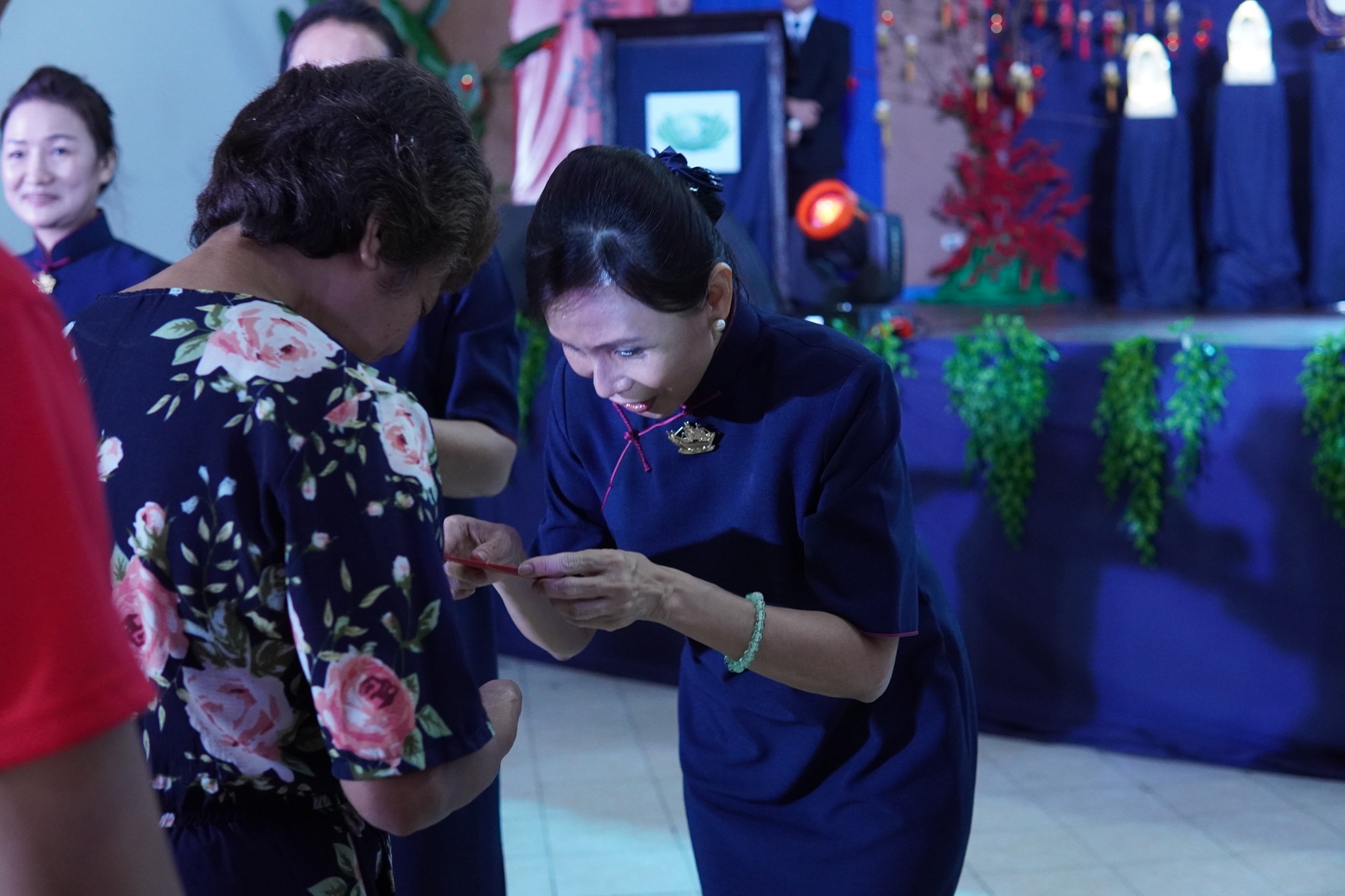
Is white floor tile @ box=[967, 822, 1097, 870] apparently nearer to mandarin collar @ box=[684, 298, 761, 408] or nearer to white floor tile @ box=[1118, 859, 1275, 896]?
white floor tile @ box=[1118, 859, 1275, 896]

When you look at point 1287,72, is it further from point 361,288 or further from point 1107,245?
point 361,288

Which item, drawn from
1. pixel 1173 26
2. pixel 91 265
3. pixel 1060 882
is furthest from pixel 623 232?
pixel 1173 26

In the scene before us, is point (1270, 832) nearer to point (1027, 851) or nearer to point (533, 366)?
point (1027, 851)

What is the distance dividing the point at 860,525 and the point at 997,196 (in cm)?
684

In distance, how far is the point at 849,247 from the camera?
14.3 feet

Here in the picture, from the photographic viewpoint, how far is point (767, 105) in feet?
19.8

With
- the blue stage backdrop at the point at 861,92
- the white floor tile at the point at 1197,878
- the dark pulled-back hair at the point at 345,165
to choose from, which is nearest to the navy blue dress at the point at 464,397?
the dark pulled-back hair at the point at 345,165

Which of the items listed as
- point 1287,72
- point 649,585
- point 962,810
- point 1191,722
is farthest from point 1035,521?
point 1287,72

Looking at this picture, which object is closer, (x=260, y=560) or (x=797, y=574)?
(x=260, y=560)

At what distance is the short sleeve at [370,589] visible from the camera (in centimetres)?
80

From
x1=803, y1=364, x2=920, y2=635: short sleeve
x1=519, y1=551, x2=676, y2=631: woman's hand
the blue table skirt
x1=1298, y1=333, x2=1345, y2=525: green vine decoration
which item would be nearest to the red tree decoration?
the blue table skirt

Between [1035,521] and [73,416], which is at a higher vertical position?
[73,416]

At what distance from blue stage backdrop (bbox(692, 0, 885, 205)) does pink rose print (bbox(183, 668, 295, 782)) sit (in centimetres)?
664

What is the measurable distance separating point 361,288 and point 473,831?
115 cm
